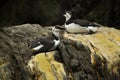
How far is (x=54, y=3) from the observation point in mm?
25328

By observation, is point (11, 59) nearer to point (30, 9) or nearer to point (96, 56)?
point (96, 56)

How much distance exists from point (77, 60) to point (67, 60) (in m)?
0.28

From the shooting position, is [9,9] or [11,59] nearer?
[11,59]

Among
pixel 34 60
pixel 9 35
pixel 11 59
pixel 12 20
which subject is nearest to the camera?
pixel 34 60

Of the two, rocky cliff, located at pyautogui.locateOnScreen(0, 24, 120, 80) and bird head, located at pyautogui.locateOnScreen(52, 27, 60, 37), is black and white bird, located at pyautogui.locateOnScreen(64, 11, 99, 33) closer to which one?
rocky cliff, located at pyautogui.locateOnScreen(0, 24, 120, 80)

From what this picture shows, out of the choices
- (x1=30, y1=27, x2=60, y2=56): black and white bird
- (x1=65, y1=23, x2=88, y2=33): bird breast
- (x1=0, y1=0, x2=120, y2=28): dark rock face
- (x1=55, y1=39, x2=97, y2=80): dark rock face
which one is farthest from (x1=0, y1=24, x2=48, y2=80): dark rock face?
(x1=0, y1=0, x2=120, y2=28): dark rock face

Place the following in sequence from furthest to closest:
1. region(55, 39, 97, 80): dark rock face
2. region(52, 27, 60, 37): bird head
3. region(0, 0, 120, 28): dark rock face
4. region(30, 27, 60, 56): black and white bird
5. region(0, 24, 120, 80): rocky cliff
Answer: region(0, 0, 120, 28): dark rock face < region(52, 27, 60, 37): bird head < region(30, 27, 60, 56): black and white bird < region(55, 39, 97, 80): dark rock face < region(0, 24, 120, 80): rocky cliff

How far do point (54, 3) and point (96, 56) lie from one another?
13.1 m

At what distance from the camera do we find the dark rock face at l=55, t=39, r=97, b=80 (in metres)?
12.2

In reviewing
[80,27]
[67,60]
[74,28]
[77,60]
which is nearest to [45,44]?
[67,60]

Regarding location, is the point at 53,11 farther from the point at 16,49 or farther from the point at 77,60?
the point at 77,60

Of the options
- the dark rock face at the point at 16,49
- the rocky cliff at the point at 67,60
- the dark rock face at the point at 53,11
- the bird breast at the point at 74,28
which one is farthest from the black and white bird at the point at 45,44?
the dark rock face at the point at 53,11

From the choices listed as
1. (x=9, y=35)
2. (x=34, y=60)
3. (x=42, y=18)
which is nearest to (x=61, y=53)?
(x=34, y=60)

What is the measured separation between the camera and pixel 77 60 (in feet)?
40.5
